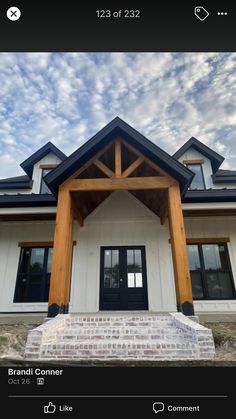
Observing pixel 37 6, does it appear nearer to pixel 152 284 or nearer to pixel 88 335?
pixel 88 335

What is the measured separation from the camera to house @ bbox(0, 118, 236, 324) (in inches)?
228

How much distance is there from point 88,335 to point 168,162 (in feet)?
13.2

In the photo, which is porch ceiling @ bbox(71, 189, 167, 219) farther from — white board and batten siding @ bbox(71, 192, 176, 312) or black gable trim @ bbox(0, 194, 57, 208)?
black gable trim @ bbox(0, 194, 57, 208)

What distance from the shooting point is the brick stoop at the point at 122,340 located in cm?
334

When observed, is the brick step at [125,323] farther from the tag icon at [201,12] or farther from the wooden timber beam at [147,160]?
the tag icon at [201,12]

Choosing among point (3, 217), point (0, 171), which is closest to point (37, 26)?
point (0, 171)

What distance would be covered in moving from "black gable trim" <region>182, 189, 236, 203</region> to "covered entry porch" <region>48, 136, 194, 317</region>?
2.43 ft

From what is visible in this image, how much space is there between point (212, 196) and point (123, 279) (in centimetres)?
356

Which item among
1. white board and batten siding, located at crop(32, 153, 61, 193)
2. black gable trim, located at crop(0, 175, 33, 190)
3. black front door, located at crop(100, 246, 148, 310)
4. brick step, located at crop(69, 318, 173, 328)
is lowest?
brick step, located at crop(69, 318, 173, 328)

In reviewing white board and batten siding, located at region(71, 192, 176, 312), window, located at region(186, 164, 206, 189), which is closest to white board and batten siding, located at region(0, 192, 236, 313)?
white board and batten siding, located at region(71, 192, 176, 312)

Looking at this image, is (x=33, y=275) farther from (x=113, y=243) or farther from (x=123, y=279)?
(x=123, y=279)
